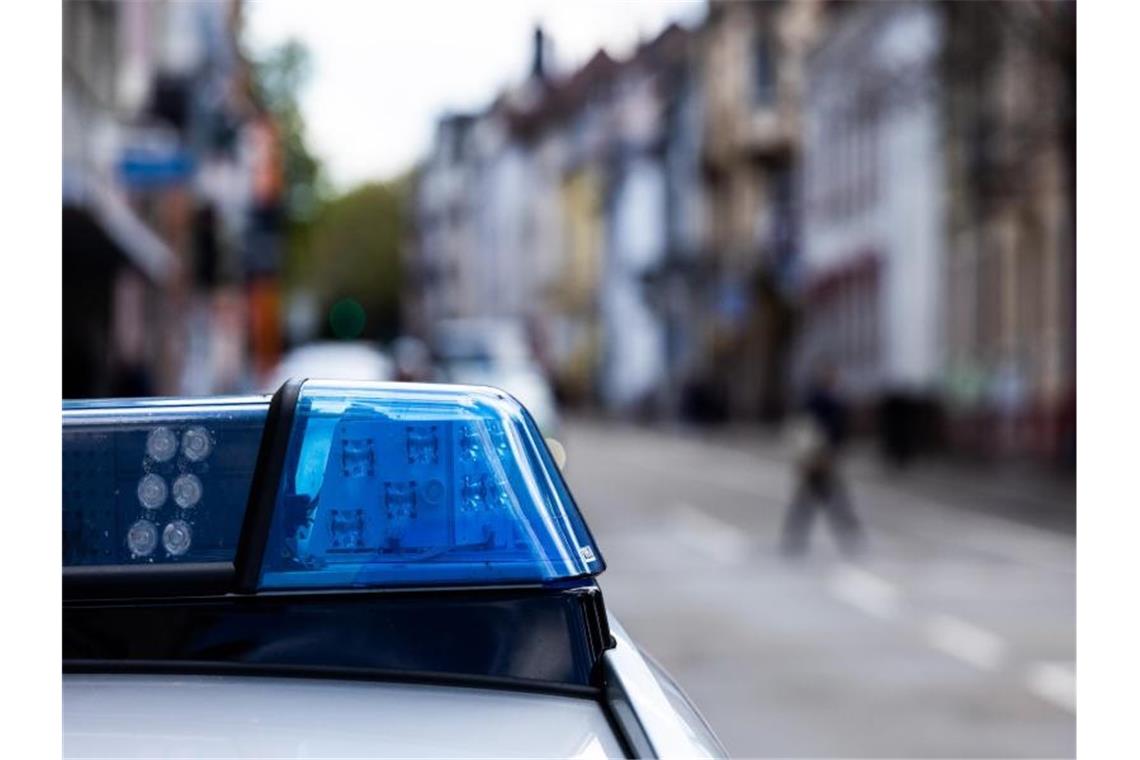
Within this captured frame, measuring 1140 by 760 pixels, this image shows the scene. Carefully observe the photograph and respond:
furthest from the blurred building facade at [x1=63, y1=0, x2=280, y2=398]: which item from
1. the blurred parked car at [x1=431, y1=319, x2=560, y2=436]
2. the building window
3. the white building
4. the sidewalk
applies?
the building window

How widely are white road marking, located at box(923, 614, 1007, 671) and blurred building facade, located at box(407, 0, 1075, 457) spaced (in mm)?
13713

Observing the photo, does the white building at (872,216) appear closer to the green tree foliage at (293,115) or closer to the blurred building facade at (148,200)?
the blurred building facade at (148,200)

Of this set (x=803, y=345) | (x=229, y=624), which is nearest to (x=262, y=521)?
(x=229, y=624)

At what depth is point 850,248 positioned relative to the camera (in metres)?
52.0

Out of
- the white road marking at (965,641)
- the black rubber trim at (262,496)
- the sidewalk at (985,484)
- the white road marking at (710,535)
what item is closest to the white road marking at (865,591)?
the white road marking at (965,641)

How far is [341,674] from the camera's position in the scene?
8.98ft

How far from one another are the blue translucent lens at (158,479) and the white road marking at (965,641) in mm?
10475

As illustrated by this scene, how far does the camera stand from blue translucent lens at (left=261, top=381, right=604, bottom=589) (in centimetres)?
277

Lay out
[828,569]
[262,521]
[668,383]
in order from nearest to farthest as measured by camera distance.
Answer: [262,521], [828,569], [668,383]

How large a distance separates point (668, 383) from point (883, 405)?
37457mm

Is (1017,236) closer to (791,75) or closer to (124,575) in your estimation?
(791,75)

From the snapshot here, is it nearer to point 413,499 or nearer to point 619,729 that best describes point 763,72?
point 413,499
